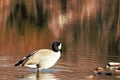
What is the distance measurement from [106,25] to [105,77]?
2238cm

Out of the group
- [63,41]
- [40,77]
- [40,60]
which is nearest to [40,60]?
[40,60]

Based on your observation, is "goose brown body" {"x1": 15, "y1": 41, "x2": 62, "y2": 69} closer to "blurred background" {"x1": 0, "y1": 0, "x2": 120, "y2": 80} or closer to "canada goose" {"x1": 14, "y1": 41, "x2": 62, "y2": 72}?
"canada goose" {"x1": 14, "y1": 41, "x2": 62, "y2": 72}

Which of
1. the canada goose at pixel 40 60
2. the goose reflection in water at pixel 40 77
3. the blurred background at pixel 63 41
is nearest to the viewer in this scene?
the goose reflection in water at pixel 40 77

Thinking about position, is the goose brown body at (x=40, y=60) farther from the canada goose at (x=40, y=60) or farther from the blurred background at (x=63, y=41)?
the blurred background at (x=63, y=41)

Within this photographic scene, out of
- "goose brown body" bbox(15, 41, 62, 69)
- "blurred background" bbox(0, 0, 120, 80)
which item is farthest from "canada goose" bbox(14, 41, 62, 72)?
"blurred background" bbox(0, 0, 120, 80)

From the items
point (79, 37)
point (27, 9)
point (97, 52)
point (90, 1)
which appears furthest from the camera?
point (90, 1)

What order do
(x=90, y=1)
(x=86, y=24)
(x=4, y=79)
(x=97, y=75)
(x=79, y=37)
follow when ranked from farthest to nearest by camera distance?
1. (x=90, y=1)
2. (x=86, y=24)
3. (x=79, y=37)
4. (x=97, y=75)
5. (x=4, y=79)

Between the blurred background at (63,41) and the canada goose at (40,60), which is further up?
the canada goose at (40,60)

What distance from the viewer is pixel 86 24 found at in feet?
132

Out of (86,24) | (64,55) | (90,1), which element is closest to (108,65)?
(64,55)

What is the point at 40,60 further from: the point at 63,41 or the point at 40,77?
the point at 63,41

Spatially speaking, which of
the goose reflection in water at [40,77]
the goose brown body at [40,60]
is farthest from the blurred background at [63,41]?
the goose brown body at [40,60]

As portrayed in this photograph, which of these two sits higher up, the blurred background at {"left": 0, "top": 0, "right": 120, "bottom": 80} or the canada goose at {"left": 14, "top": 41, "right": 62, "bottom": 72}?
the canada goose at {"left": 14, "top": 41, "right": 62, "bottom": 72}

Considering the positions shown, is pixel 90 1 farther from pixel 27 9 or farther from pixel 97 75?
pixel 97 75
